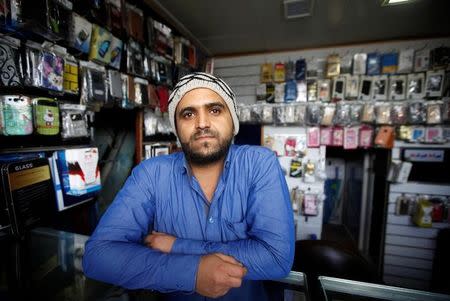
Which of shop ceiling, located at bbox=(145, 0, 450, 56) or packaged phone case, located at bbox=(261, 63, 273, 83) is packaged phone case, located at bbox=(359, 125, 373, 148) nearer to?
shop ceiling, located at bbox=(145, 0, 450, 56)

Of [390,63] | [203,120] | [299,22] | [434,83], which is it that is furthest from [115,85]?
[434,83]

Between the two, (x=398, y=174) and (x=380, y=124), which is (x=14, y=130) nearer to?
(x=380, y=124)

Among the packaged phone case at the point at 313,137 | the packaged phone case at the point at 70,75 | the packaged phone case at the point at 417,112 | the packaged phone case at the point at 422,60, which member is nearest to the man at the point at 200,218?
the packaged phone case at the point at 70,75

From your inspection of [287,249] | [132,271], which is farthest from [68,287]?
[287,249]

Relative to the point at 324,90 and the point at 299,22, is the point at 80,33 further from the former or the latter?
the point at 324,90

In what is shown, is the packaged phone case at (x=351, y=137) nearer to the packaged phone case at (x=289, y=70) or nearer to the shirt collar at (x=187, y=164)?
the packaged phone case at (x=289, y=70)

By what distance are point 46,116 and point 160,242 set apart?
117 cm

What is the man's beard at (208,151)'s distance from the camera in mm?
1356

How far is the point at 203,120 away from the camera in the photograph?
1.37 m

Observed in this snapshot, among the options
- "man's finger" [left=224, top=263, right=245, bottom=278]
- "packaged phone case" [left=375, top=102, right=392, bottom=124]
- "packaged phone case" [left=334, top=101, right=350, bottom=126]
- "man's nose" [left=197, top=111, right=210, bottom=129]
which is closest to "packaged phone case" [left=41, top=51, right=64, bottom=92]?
"man's nose" [left=197, top=111, right=210, bottom=129]

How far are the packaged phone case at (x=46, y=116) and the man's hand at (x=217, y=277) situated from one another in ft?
4.55

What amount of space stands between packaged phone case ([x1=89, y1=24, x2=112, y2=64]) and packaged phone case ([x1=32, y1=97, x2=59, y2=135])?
1.82ft

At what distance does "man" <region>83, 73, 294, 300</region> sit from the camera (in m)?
0.93

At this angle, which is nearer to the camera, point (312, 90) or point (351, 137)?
point (351, 137)
